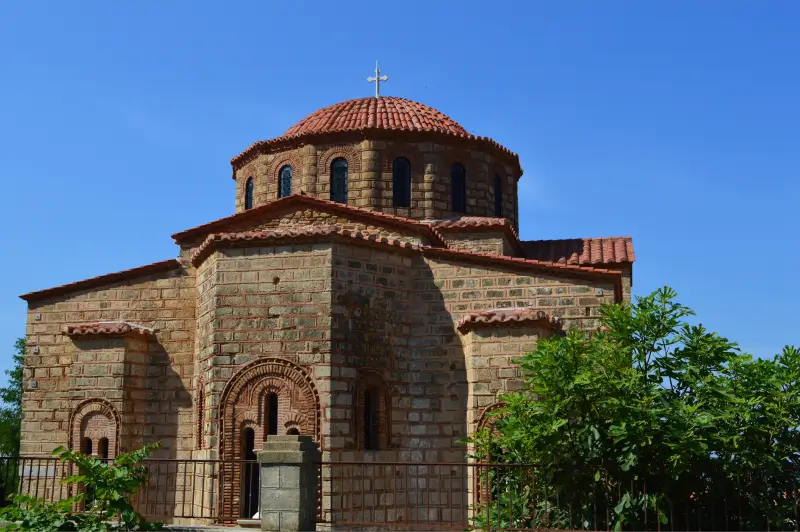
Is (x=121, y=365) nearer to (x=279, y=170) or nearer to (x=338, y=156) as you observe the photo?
(x=279, y=170)

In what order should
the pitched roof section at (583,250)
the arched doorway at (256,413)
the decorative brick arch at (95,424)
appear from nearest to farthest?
1. the arched doorway at (256,413)
2. the decorative brick arch at (95,424)
3. the pitched roof section at (583,250)

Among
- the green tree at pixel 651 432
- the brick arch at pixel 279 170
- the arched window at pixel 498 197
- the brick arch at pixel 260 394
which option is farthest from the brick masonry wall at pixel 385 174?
the green tree at pixel 651 432

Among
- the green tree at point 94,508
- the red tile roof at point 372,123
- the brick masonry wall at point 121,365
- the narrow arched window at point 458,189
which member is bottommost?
the green tree at point 94,508

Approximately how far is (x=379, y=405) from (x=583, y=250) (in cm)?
657

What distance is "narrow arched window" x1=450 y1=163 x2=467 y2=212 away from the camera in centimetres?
1703

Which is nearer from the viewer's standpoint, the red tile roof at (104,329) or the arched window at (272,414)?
the arched window at (272,414)

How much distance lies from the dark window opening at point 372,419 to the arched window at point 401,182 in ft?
16.8

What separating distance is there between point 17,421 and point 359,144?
16196 mm

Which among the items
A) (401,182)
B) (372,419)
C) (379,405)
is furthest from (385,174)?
(372,419)

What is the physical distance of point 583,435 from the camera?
8766mm

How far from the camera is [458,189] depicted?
56.1 feet

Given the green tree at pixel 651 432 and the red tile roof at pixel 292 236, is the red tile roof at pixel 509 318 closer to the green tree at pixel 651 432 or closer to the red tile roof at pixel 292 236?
the red tile roof at pixel 292 236

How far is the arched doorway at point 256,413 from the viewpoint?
1184cm

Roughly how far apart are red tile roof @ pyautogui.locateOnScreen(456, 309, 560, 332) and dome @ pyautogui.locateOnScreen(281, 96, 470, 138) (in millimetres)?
5424
